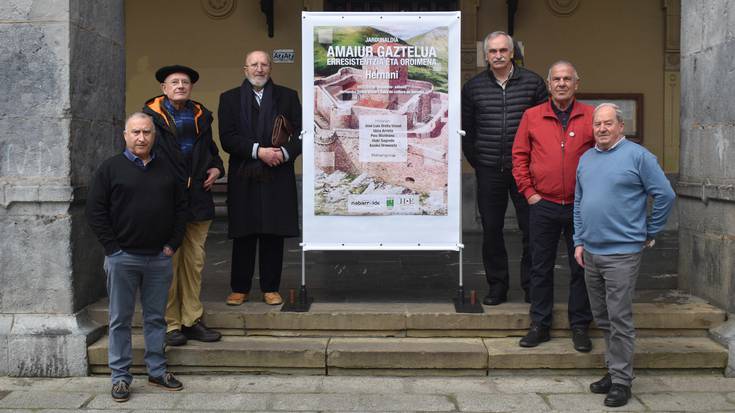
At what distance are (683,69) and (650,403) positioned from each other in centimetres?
260

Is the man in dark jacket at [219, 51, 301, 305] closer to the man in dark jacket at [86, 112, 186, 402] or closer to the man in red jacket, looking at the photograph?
the man in dark jacket at [86, 112, 186, 402]

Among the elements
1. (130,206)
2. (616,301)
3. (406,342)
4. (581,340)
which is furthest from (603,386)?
(130,206)

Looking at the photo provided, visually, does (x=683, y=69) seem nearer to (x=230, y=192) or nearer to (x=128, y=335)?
(x=230, y=192)

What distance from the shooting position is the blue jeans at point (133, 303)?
4.49m

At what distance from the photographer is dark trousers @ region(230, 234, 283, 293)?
5535 mm

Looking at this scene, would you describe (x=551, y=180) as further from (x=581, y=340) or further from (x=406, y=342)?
(x=406, y=342)

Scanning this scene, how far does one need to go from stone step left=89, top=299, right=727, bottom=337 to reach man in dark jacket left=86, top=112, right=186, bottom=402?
28.3 inches

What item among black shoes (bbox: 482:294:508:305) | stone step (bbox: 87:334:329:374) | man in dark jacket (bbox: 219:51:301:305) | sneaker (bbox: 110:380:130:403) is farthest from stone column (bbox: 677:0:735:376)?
sneaker (bbox: 110:380:130:403)

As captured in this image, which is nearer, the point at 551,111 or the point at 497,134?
the point at 551,111

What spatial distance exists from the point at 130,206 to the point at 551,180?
8.23ft

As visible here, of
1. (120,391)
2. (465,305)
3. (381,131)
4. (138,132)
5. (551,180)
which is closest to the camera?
(138,132)

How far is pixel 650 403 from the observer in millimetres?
4453

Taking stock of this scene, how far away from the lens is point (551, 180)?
4.86 m

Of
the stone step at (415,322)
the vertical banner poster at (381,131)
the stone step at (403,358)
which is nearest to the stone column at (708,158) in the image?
the stone step at (415,322)
